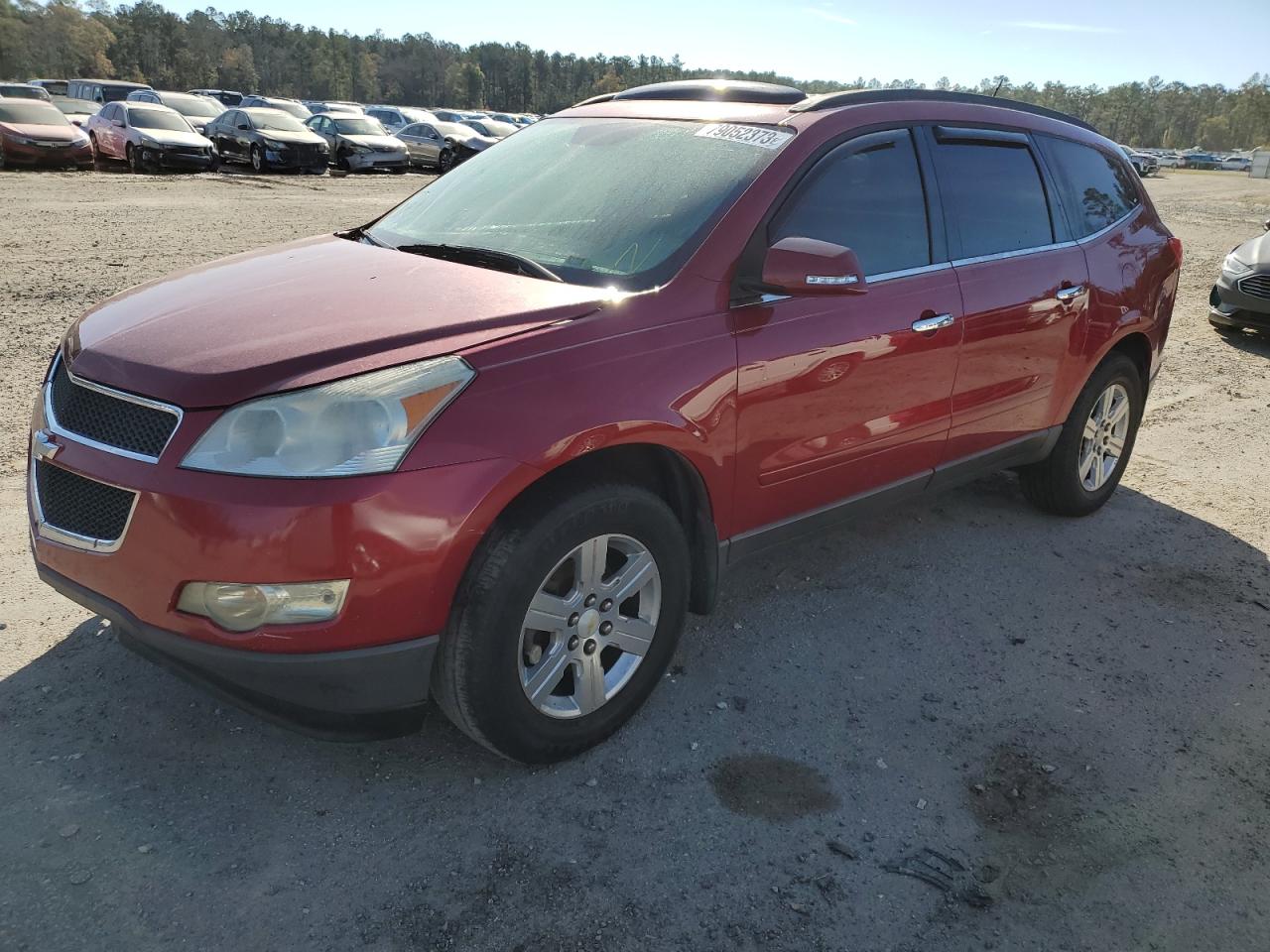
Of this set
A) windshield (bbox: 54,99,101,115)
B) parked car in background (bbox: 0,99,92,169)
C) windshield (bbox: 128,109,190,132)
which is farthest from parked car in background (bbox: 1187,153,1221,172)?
parked car in background (bbox: 0,99,92,169)

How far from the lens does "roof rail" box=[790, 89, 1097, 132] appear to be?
11.6 ft

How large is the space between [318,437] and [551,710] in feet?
3.43

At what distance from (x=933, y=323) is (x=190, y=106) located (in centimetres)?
2709

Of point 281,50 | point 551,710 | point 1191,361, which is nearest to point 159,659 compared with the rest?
point 551,710

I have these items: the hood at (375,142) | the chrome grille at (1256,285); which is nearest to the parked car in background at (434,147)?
the hood at (375,142)

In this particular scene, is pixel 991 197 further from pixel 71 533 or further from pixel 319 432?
pixel 71 533

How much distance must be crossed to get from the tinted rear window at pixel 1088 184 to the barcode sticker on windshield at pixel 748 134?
1817mm

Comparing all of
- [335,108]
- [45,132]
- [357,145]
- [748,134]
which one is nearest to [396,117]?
[335,108]

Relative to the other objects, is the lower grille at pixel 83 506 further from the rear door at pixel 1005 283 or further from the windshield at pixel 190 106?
the windshield at pixel 190 106

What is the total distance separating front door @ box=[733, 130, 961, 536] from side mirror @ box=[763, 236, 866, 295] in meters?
0.14

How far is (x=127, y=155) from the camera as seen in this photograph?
2056 cm

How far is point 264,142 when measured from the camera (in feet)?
72.5

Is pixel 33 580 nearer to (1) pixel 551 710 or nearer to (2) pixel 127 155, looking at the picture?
(1) pixel 551 710

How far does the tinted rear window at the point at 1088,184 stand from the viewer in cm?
456
